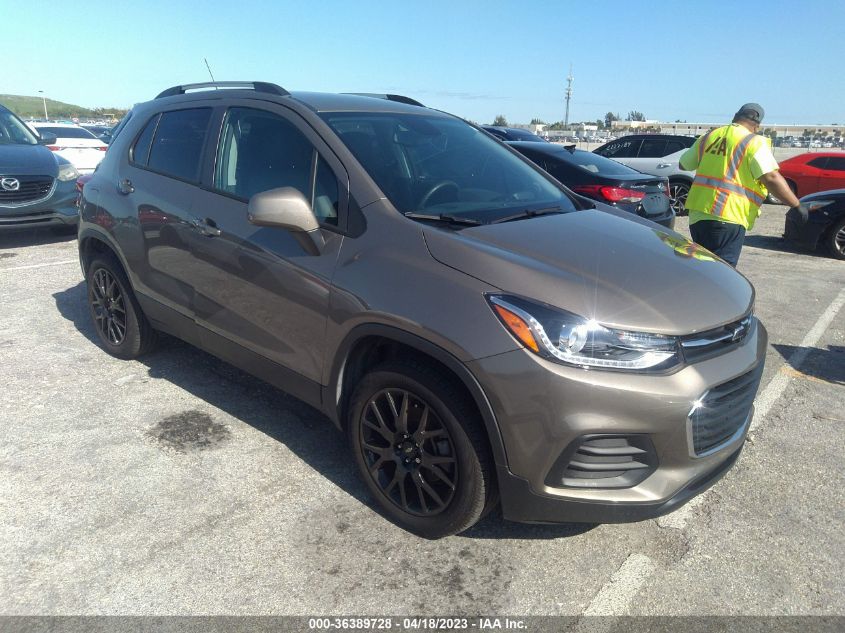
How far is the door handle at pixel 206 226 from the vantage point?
3.42m

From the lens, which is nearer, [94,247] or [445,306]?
[445,306]

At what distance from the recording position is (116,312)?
4582mm

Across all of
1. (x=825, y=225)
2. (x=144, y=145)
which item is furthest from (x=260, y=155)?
(x=825, y=225)

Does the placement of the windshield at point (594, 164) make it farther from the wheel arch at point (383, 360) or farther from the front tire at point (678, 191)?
the wheel arch at point (383, 360)

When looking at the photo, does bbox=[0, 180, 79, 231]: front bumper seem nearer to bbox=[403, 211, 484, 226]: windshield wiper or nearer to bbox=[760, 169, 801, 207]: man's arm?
bbox=[403, 211, 484, 226]: windshield wiper

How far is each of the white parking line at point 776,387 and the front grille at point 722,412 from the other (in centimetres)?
42

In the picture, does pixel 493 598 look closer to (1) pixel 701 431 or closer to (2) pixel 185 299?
(1) pixel 701 431

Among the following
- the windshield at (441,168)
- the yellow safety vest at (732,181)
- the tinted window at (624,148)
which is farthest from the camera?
the tinted window at (624,148)

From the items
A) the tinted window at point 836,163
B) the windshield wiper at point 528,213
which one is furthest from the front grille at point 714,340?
the tinted window at point 836,163

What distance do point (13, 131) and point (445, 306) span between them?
910cm

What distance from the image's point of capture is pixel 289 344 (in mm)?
3121

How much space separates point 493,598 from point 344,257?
4.98 feet

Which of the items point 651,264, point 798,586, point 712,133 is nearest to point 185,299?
point 651,264

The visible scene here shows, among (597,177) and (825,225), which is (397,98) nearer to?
(597,177)
